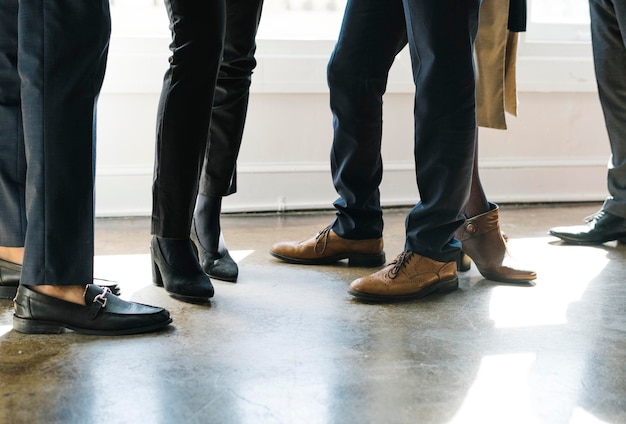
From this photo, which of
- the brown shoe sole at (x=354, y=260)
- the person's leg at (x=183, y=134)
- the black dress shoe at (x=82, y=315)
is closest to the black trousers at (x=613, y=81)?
the brown shoe sole at (x=354, y=260)

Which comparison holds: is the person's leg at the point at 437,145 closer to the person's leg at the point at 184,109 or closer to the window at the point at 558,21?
the person's leg at the point at 184,109

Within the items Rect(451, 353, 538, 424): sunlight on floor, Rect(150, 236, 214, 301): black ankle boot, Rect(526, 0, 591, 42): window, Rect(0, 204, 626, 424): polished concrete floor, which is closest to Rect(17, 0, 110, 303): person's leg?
Rect(0, 204, 626, 424): polished concrete floor

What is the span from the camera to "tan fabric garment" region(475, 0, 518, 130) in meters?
2.20

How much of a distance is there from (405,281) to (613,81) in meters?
1.17

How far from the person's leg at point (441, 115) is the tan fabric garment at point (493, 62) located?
0.29 m

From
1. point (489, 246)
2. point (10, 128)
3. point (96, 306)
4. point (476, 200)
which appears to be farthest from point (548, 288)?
point (10, 128)

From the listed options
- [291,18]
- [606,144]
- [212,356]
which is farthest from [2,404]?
[606,144]

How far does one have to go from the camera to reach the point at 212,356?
161 cm

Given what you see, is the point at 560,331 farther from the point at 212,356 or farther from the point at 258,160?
the point at 258,160

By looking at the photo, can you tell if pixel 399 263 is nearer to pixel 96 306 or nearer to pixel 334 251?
pixel 334 251

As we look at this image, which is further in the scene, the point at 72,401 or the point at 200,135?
the point at 200,135

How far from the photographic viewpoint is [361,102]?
89.3 inches

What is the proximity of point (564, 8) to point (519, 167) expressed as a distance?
2.33 feet

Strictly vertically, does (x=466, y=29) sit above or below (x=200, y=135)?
above
